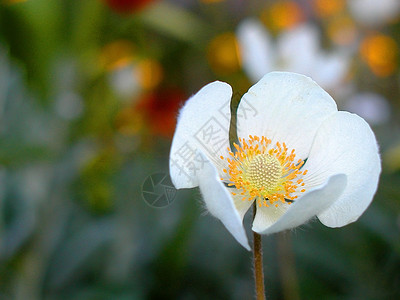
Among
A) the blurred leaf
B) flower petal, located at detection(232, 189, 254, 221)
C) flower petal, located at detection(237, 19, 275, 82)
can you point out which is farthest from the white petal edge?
the blurred leaf

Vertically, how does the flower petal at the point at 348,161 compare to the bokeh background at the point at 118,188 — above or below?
above

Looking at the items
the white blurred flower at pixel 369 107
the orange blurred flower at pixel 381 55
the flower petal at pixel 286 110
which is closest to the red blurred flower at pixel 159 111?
the white blurred flower at pixel 369 107

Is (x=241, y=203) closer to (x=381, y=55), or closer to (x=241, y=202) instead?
(x=241, y=202)

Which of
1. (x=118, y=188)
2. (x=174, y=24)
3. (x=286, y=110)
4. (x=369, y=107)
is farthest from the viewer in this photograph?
(x=174, y=24)

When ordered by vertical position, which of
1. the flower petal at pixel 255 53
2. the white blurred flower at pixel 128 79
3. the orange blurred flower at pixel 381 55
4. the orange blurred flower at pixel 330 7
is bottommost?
the orange blurred flower at pixel 381 55

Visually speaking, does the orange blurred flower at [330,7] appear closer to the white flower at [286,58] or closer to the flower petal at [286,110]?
the white flower at [286,58]

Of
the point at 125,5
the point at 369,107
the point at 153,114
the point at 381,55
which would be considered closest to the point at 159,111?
the point at 153,114

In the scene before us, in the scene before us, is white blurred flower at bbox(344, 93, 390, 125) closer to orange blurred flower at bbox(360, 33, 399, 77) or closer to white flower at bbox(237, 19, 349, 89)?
orange blurred flower at bbox(360, 33, 399, 77)
